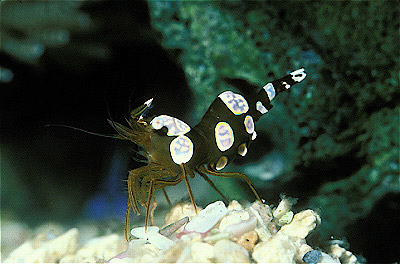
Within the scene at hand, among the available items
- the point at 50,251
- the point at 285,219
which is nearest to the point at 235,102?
the point at 285,219

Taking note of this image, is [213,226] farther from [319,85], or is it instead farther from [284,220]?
[319,85]

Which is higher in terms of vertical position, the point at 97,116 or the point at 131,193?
the point at 131,193

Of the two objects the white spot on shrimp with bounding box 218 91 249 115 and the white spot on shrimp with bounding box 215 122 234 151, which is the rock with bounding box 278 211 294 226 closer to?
the white spot on shrimp with bounding box 215 122 234 151

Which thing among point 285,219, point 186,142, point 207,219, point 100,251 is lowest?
point 100,251

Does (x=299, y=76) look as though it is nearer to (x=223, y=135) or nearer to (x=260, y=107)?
(x=260, y=107)

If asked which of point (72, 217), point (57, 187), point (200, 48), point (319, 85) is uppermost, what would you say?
point (200, 48)

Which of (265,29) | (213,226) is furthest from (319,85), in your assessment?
(213,226)

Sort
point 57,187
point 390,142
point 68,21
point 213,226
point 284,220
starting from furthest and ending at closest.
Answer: point 57,187 → point 390,142 → point 68,21 → point 284,220 → point 213,226
